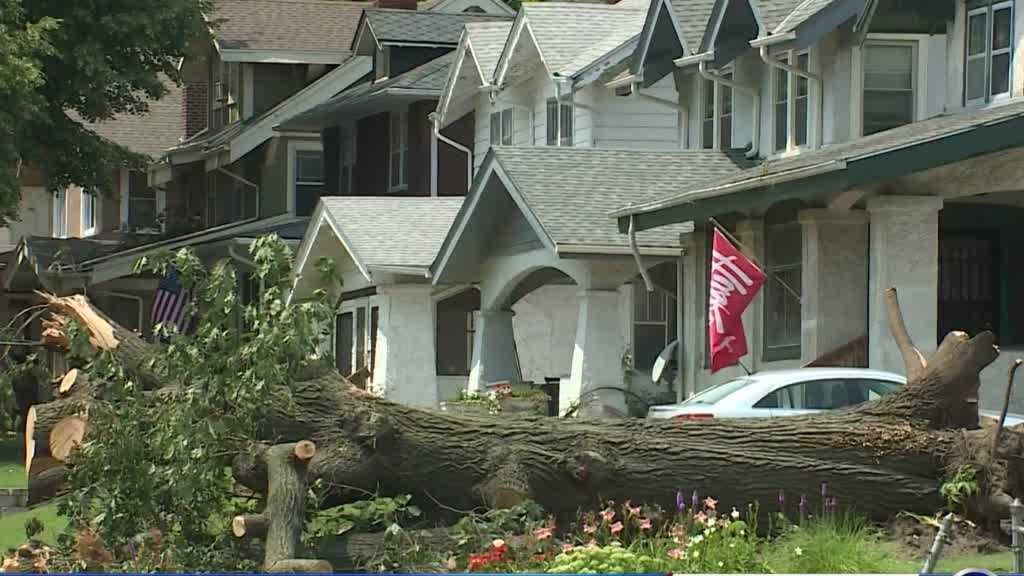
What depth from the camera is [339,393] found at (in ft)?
52.2

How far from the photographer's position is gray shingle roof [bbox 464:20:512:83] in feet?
118

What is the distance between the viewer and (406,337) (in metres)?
33.7

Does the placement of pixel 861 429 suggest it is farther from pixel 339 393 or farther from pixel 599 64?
pixel 599 64

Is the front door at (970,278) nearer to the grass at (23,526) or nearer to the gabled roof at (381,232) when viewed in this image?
the gabled roof at (381,232)

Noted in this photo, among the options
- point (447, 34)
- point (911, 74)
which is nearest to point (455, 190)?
point (447, 34)

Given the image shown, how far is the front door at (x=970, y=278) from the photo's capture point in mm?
25078

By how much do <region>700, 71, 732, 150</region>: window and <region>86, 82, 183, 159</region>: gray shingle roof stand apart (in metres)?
27.1

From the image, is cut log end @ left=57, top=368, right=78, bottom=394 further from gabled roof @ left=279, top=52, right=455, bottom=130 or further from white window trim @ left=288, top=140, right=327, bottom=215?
white window trim @ left=288, top=140, right=327, bottom=215

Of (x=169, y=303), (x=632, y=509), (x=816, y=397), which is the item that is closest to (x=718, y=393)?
(x=816, y=397)

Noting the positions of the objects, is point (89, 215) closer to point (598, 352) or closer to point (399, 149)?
point (399, 149)

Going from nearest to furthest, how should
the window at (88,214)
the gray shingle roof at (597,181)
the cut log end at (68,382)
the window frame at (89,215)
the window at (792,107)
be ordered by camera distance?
1. the cut log end at (68,382)
2. the window at (792,107)
3. the gray shingle roof at (597,181)
4. the window frame at (89,215)
5. the window at (88,214)

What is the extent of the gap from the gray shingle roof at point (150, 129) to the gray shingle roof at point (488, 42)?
1933cm

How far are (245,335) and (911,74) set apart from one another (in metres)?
12.3

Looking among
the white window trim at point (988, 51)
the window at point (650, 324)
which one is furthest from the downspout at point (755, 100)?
the white window trim at point (988, 51)
